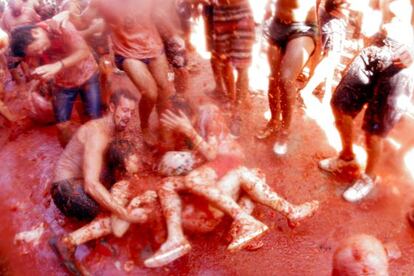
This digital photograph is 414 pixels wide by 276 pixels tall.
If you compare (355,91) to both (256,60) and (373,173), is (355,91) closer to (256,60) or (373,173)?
(373,173)

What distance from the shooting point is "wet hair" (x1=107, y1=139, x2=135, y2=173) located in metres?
3.73

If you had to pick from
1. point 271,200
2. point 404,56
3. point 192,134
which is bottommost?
point 271,200

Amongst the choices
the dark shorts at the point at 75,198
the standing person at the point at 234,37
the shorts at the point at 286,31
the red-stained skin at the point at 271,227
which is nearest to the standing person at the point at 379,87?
the red-stained skin at the point at 271,227

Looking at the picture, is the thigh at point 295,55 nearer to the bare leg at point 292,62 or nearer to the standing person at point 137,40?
the bare leg at point 292,62

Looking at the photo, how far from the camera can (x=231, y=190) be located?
342 centimetres

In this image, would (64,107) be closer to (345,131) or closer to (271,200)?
(271,200)

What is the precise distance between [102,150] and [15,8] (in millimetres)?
4157

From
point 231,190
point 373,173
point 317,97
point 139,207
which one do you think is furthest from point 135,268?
point 317,97

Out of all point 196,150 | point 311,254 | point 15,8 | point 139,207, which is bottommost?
point 311,254

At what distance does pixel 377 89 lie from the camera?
3404mm

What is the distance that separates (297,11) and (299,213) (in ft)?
6.92

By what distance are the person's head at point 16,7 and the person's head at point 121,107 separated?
145 inches

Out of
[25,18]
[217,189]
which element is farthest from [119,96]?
[25,18]

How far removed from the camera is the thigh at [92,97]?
14.6 ft
